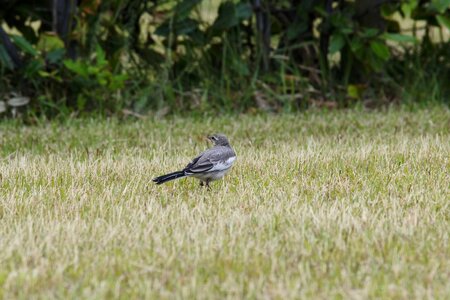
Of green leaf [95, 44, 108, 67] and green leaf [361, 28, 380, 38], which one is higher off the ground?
green leaf [361, 28, 380, 38]

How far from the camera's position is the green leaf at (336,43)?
8953 millimetres

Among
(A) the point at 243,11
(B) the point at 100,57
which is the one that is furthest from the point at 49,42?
(A) the point at 243,11

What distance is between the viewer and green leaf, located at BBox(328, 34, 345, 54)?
8.95 m

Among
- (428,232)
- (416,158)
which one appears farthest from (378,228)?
(416,158)

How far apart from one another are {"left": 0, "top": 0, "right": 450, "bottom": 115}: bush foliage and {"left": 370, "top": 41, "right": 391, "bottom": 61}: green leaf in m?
0.01

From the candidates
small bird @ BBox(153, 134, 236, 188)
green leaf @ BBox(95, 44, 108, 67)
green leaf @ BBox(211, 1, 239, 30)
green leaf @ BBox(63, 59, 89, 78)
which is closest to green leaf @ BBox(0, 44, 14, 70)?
green leaf @ BBox(63, 59, 89, 78)

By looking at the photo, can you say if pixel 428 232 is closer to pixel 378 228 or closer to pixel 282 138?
pixel 378 228

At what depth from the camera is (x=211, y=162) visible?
5547 millimetres

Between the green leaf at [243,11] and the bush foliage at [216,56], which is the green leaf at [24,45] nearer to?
the bush foliage at [216,56]

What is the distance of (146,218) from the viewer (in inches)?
189

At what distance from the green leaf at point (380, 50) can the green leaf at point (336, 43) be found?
314mm

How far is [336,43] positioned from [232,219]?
4.64m

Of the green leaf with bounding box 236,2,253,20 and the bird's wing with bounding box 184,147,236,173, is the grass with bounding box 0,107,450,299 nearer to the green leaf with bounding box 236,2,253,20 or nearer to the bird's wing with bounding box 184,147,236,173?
the bird's wing with bounding box 184,147,236,173

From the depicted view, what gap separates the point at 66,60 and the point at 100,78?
37cm
